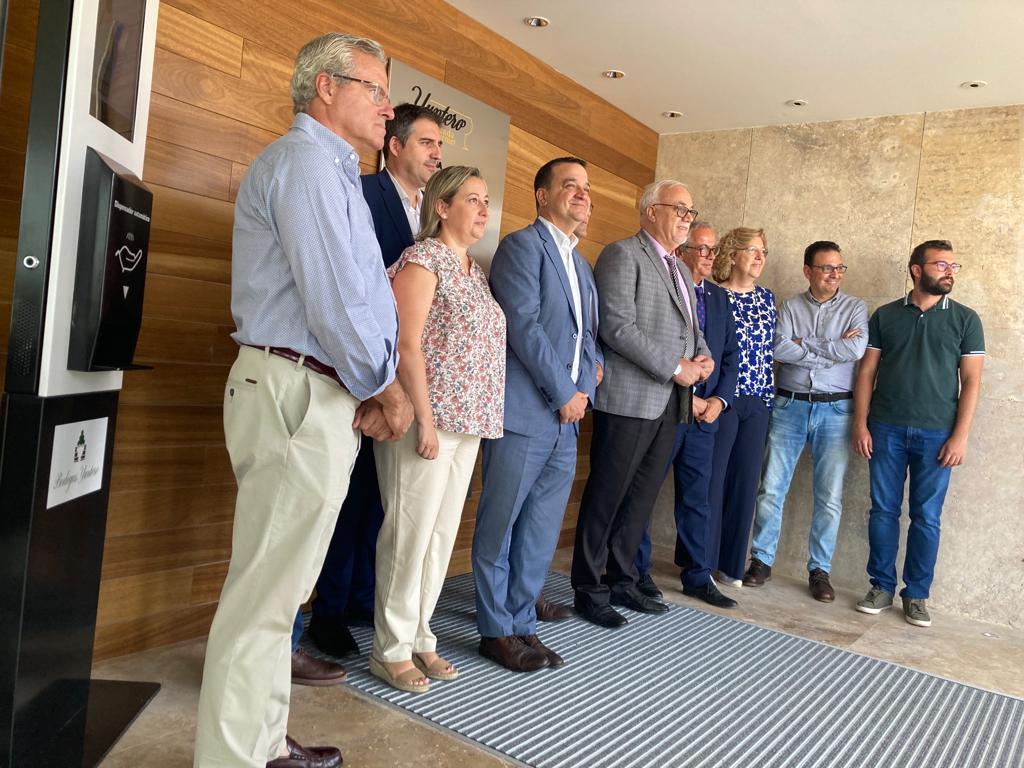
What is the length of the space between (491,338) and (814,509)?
2635 mm

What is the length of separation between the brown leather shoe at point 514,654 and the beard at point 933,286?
8.85 feet

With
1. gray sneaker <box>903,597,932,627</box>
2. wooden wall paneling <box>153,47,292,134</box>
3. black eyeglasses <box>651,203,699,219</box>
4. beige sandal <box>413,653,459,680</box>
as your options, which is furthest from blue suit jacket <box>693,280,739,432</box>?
wooden wall paneling <box>153,47,292,134</box>

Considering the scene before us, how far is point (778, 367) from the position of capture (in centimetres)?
466

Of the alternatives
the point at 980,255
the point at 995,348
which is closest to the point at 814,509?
the point at 995,348

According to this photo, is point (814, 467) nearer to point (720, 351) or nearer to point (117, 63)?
point (720, 351)

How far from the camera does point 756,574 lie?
441cm

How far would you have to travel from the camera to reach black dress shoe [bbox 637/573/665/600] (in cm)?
389

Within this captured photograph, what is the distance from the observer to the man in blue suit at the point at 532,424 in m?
2.79

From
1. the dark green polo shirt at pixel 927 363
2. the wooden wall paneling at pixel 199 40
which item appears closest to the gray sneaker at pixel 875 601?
the dark green polo shirt at pixel 927 363

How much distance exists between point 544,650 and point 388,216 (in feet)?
5.09

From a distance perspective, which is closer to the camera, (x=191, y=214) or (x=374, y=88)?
(x=374, y=88)

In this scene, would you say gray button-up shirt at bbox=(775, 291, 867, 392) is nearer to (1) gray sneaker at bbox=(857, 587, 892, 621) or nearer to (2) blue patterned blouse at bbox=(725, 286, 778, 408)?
(2) blue patterned blouse at bbox=(725, 286, 778, 408)

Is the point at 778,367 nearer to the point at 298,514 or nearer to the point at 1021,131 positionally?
the point at 1021,131

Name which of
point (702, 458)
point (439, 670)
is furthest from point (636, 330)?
point (439, 670)
